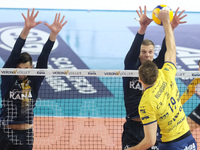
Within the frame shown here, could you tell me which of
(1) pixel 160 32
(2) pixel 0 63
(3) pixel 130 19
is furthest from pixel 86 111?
(3) pixel 130 19

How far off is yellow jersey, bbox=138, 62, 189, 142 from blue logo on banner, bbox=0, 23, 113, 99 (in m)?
5.52

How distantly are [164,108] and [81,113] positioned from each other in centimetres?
688

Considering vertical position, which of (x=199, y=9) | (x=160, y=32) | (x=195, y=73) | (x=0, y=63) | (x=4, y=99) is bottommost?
(x=4, y=99)

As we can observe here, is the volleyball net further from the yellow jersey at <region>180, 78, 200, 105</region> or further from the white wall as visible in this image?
the white wall

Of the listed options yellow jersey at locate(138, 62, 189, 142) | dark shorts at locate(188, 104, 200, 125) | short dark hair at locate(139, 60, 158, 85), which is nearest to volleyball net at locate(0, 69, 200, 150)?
dark shorts at locate(188, 104, 200, 125)

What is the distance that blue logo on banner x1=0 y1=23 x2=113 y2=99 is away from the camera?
44.5ft

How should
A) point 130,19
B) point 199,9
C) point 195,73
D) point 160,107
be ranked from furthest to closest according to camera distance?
point 199,9
point 130,19
point 195,73
point 160,107

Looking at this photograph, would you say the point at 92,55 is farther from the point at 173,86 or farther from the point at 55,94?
the point at 173,86

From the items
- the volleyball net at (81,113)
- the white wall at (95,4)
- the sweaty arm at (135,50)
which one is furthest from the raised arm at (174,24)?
the white wall at (95,4)

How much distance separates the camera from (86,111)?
41.5ft

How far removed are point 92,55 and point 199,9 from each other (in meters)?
9.53

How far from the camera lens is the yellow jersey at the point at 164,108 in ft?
18.6

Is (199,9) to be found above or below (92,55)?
above

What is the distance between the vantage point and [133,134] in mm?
7344
